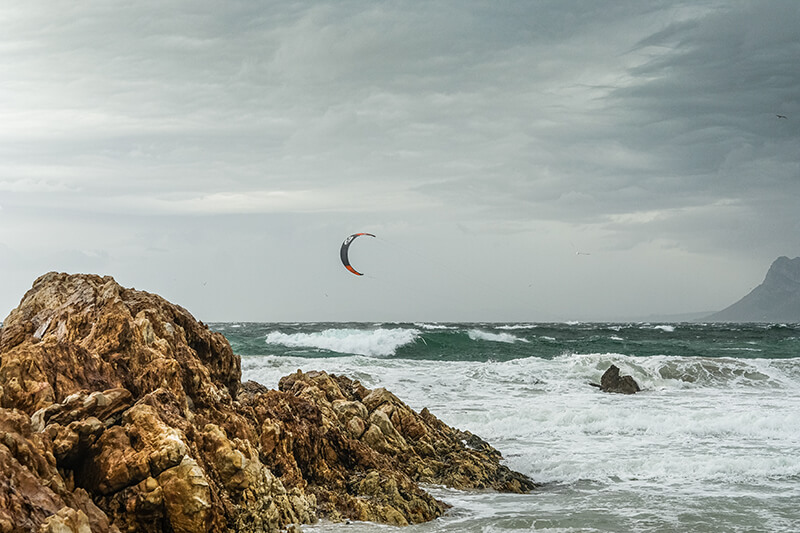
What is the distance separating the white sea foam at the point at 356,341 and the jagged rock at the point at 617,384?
2188cm

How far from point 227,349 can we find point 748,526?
6.94 m

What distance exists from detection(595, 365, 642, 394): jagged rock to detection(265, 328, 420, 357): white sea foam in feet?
71.8

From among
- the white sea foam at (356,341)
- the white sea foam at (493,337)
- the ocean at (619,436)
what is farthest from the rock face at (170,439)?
the white sea foam at (493,337)

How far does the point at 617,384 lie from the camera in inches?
825

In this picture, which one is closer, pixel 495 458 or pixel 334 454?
pixel 334 454

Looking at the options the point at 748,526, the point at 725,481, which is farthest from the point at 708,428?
the point at 748,526

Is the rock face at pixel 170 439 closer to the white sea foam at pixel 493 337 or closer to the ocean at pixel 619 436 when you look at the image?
the ocean at pixel 619 436

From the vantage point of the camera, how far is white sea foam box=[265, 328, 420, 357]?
43.4 meters

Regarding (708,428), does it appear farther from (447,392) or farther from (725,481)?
(447,392)

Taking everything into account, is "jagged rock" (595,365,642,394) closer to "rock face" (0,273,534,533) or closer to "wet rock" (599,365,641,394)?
"wet rock" (599,365,641,394)

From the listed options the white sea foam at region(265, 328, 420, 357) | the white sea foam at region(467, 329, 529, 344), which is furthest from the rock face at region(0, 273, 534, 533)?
the white sea foam at region(467, 329, 529, 344)

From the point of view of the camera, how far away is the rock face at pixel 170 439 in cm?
568

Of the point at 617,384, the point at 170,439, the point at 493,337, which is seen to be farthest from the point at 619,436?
the point at 493,337

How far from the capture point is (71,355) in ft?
22.9
